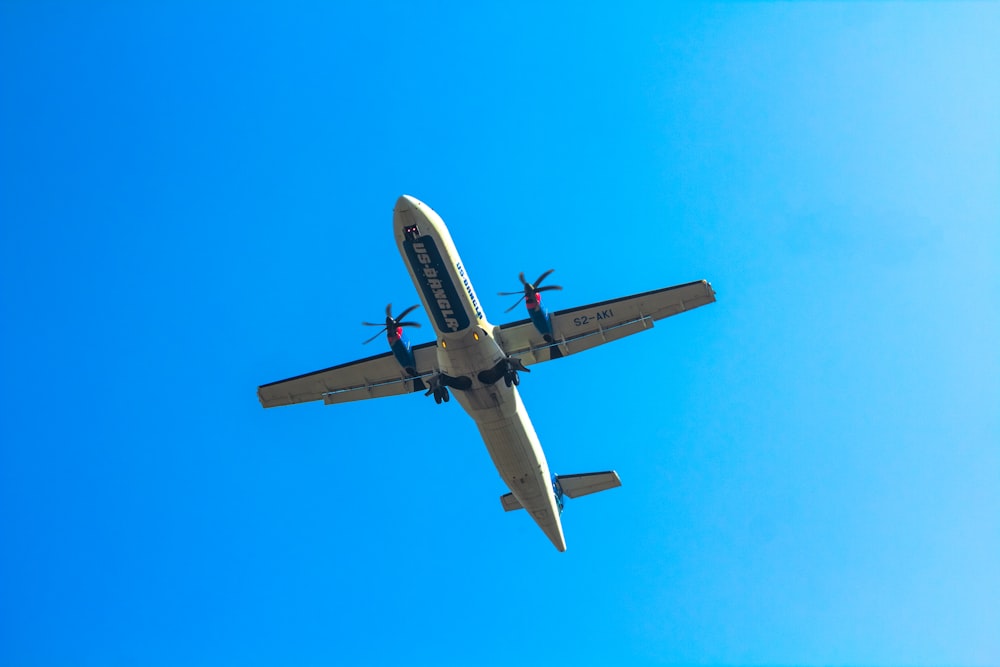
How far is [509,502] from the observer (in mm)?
38812

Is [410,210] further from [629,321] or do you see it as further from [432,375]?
[629,321]

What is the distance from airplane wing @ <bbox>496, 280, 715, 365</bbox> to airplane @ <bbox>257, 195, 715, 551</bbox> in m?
0.04

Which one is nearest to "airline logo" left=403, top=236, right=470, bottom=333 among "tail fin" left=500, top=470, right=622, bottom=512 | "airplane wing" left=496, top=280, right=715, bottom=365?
"airplane wing" left=496, top=280, right=715, bottom=365

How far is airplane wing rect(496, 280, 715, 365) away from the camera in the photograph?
31156 mm

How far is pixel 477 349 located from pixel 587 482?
1091 cm

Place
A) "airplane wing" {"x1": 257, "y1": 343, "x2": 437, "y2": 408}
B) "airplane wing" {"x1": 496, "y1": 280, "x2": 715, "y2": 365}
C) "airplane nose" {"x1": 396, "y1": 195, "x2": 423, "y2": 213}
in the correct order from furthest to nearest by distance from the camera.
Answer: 1. "airplane wing" {"x1": 257, "y1": 343, "x2": 437, "y2": 408}
2. "airplane wing" {"x1": 496, "y1": 280, "x2": 715, "y2": 365}
3. "airplane nose" {"x1": 396, "y1": 195, "x2": 423, "y2": 213}

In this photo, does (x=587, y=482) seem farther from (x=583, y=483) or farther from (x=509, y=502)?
(x=509, y=502)

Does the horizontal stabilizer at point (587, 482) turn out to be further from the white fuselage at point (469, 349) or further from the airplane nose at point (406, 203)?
the airplane nose at point (406, 203)

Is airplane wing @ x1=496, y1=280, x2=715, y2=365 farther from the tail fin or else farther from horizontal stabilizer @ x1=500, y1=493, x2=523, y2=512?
horizontal stabilizer @ x1=500, y1=493, x2=523, y2=512

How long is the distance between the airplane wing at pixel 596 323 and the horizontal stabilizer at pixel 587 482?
25.1 feet

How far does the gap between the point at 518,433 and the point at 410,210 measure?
389 inches

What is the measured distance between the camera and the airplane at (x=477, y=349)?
29.2 metres

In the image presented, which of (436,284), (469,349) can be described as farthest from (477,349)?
(436,284)

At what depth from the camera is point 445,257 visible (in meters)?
28.9
